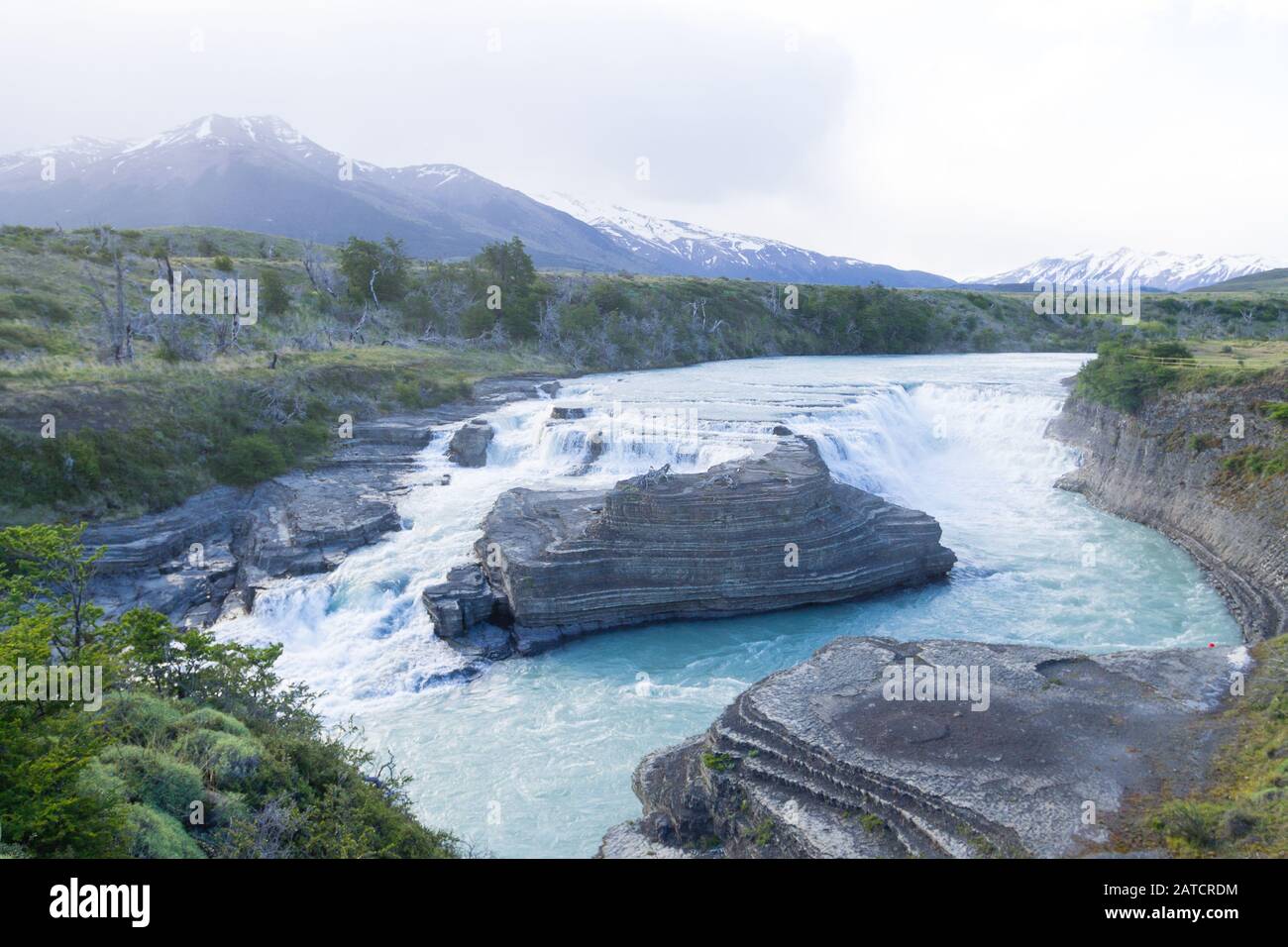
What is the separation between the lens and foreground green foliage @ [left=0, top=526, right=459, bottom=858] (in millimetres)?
6301

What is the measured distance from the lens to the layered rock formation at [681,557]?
18.3 metres

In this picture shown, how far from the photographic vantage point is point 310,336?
38500 mm

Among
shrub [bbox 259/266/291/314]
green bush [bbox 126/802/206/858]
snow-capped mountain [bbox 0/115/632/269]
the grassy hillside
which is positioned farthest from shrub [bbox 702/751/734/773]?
snow-capped mountain [bbox 0/115/632/269]

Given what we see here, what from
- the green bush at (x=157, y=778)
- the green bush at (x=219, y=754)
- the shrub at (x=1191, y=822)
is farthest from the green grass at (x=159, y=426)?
the shrub at (x=1191, y=822)

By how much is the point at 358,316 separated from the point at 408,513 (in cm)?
2942

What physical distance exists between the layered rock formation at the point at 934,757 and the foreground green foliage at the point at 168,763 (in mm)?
3560

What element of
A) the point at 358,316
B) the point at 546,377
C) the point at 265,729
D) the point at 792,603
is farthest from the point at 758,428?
the point at 358,316

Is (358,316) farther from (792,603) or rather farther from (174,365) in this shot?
(792,603)

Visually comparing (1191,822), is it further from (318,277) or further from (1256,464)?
(318,277)

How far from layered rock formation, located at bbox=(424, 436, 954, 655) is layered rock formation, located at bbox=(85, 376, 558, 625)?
437cm

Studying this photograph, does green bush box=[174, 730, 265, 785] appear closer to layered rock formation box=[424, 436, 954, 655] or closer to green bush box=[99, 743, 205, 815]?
green bush box=[99, 743, 205, 815]

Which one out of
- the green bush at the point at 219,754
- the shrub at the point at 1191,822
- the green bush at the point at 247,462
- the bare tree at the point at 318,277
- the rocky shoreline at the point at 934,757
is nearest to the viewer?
the shrub at the point at 1191,822

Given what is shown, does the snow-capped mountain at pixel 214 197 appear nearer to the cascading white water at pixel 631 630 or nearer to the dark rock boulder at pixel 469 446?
the dark rock boulder at pixel 469 446
